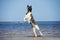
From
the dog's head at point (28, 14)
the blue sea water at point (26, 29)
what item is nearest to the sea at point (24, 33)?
the blue sea water at point (26, 29)

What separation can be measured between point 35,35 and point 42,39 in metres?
0.29

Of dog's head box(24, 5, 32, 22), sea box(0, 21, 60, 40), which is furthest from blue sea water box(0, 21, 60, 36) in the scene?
dog's head box(24, 5, 32, 22)

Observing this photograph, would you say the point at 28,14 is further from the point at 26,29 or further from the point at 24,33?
the point at 26,29

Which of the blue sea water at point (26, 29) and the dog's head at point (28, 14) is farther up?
the dog's head at point (28, 14)

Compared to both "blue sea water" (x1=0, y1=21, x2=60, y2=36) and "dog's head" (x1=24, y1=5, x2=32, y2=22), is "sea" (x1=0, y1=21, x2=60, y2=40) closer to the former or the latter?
"blue sea water" (x1=0, y1=21, x2=60, y2=36)

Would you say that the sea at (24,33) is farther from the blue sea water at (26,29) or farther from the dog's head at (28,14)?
the dog's head at (28,14)

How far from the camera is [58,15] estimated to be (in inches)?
122

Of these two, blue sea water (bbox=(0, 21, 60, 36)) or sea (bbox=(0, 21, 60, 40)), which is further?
blue sea water (bbox=(0, 21, 60, 36))

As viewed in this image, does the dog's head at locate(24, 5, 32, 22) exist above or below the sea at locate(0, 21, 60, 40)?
above

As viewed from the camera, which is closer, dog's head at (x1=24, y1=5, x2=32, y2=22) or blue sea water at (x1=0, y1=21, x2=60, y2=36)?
dog's head at (x1=24, y1=5, x2=32, y2=22)

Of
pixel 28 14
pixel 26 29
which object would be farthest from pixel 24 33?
pixel 26 29

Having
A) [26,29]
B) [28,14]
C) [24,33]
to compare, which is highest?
[28,14]

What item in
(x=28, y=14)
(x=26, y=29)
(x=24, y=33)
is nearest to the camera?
(x=28, y=14)

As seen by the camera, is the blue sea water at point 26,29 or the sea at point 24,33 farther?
the blue sea water at point 26,29
